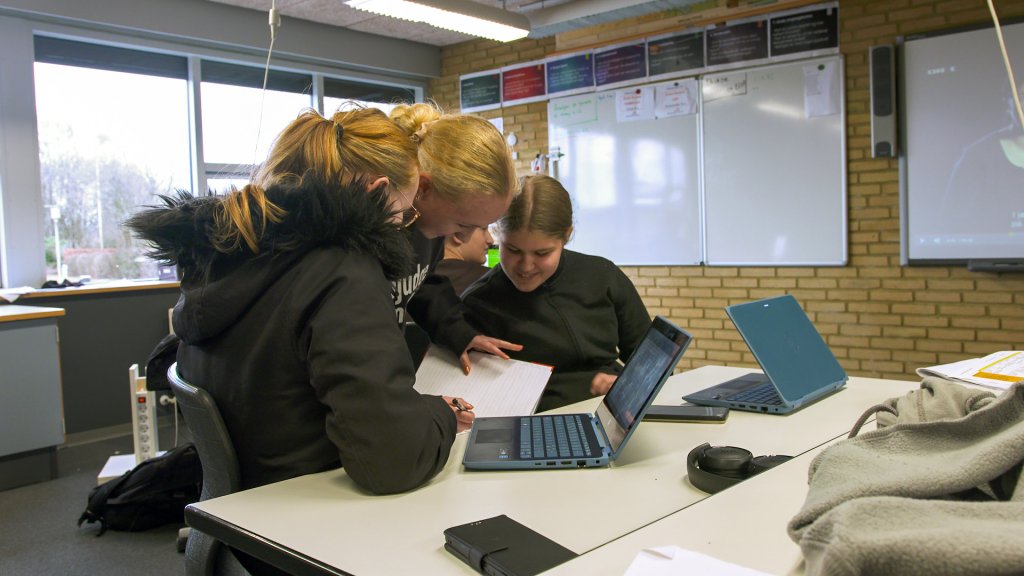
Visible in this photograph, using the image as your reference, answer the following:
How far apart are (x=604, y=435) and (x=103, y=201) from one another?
452 cm

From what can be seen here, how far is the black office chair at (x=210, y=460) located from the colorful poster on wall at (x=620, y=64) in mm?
4456

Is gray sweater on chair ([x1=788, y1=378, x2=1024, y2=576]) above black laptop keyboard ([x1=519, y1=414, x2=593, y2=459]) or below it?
above

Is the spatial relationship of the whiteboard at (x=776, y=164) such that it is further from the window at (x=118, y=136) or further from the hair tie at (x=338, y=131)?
the hair tie at (x=338, y=131)

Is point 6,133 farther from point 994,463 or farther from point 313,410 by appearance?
point 994,463

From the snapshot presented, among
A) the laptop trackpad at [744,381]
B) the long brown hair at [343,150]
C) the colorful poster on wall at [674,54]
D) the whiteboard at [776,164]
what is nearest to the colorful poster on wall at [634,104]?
the colorful poster on wall at [674,54]

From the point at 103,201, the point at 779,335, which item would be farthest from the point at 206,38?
the point at 779,335

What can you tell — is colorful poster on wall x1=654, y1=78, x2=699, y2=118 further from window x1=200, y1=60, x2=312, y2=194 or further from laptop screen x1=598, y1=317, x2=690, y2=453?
laptop screen x1=598, y1=317, x2=690, y2=453

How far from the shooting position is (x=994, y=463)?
0.73 m

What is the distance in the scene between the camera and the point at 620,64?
5.22 metres

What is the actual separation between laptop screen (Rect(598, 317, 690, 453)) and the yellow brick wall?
329 cm

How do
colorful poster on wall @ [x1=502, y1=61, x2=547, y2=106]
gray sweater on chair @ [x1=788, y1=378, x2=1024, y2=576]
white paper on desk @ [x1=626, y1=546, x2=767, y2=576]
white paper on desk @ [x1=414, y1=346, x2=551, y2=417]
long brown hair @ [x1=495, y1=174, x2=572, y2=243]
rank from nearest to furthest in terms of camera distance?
gray sweater on chair @ [x1=788, y1=378, x2=1024, y2=576] → white paper on desk @ [x1=626, y1=546, x2=767, y2=576] → white paper on desk @ [x1=414, y1=346, x2=551, y2=417] → long brown hair @ [x1=495, y1=174, x2=572, y2=243] → colorful poster on wall @ [x1=502, y1=61, x2=547, y2=106]

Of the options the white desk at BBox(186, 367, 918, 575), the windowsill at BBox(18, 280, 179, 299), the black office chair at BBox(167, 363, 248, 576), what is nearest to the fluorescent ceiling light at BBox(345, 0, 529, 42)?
the windowsill at BBox(18, 280, 179, 299)

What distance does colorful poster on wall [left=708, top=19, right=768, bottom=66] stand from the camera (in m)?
4.53

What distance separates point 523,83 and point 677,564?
537 cm
